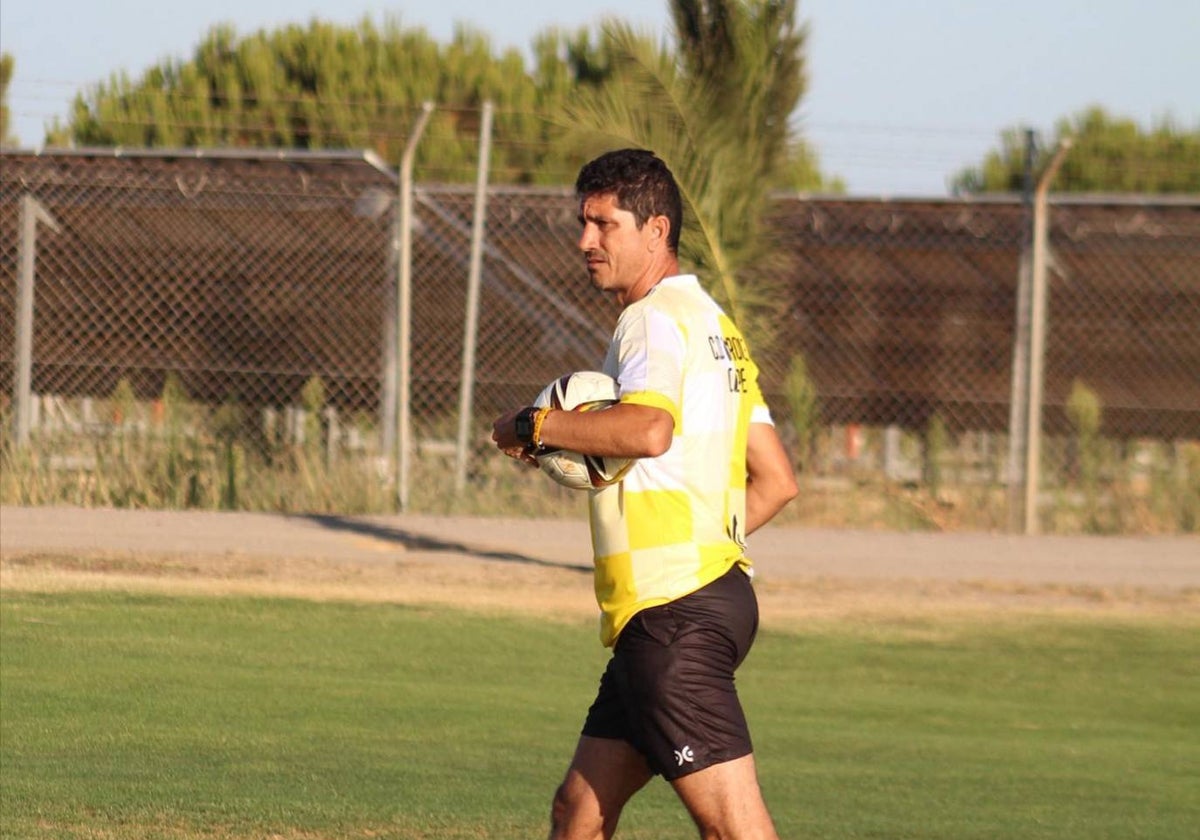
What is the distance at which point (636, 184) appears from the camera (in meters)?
4.25

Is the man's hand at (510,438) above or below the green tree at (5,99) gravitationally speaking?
below

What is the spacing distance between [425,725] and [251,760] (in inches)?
45.4

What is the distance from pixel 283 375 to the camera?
1702 cm

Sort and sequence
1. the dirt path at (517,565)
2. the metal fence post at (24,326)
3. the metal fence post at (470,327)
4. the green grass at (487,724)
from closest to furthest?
1. the green grass at (487,724)
2. the dirt path at (517,565)
3. the metal fence post at (470,327)
4. the metal fence post at (24,326)

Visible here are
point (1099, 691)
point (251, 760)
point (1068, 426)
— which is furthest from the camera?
point (1068, 426)

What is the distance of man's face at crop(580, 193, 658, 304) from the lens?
4258 millimetres

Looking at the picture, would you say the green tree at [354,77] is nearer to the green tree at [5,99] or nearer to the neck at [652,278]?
the green tree at [5,99]

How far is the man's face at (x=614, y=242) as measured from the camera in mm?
4258

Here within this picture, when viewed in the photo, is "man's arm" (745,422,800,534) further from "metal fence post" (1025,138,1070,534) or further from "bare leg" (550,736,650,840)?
"metal fence post" (1025,138,1070,534)

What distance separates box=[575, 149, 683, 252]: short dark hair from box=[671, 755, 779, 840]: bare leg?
3.66 ft

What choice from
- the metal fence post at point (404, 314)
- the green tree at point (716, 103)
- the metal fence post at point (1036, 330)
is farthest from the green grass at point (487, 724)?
the metal fence post at point (404, 314)

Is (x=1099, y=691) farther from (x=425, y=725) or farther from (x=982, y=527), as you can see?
(x=982, y=527)

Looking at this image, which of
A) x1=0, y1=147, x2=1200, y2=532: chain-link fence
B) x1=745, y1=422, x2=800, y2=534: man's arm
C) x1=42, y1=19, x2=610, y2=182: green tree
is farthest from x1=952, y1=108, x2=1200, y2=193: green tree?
x1=745, y1=422, x2=800, y2=534: man's arm

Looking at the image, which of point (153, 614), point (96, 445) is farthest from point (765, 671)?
point (96, 445)
